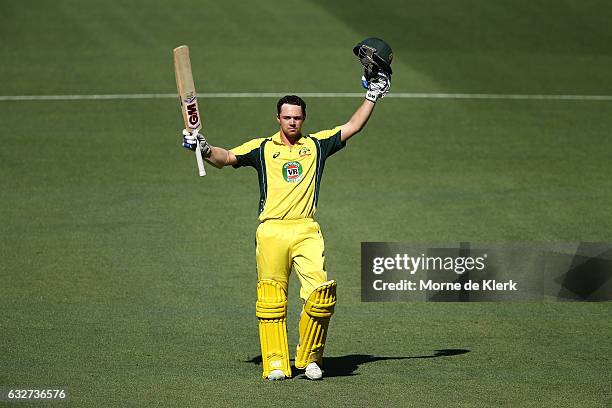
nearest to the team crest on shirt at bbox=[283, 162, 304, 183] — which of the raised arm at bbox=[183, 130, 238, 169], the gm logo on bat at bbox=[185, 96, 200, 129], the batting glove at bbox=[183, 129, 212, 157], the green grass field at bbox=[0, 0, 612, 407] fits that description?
the raised arm at bbox=[183, 130, 238, 169]

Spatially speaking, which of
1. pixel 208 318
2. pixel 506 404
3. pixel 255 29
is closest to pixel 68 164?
pixel 208 318

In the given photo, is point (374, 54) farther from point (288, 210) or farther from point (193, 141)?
point (193, 141)

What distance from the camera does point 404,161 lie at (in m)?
20.1

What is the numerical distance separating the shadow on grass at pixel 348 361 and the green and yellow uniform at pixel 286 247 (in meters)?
0.40

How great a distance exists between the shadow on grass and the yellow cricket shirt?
143cm

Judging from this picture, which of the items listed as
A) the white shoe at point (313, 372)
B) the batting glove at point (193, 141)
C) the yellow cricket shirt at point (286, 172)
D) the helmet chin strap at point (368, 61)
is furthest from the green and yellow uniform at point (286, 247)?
the helmet chin strap at point (368, 61)

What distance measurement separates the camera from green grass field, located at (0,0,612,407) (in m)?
11.6

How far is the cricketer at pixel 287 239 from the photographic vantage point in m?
11.1

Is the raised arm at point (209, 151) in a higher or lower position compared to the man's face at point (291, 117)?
lower

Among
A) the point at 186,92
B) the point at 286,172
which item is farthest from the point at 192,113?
the point at 286,172

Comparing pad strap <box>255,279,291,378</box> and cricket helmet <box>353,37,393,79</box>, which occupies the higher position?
cricket helmet <box>353,37,393,79</box>

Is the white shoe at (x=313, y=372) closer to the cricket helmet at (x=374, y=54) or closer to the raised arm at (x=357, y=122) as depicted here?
the raised arm at (x=357, y=122)

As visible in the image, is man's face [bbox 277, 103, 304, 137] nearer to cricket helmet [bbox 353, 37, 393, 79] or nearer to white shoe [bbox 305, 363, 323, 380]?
cricket helmet [bbox 353, 37, 393, 79]

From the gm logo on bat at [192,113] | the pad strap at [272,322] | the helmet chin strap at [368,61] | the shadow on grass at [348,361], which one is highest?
the helmet chin strap at [368,61]
